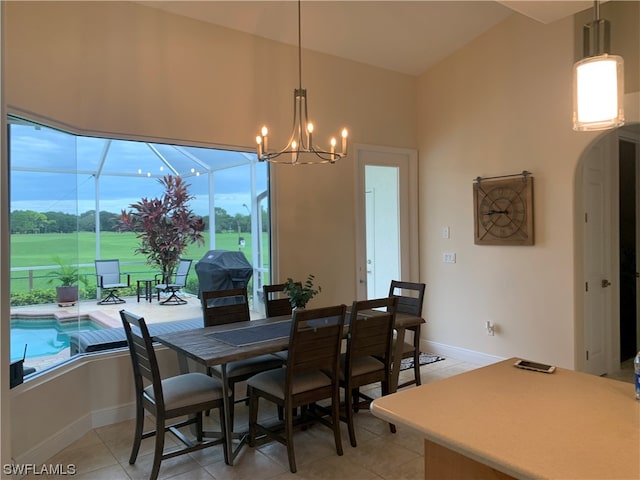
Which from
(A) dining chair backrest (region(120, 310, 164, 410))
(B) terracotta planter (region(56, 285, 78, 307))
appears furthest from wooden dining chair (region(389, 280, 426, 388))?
(B) terracotta planter (region(56, 285, 78, 307))

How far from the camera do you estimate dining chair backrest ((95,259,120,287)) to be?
378 centimetres

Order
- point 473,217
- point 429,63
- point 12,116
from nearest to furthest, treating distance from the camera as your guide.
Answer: point 12,116
point 473,217
point 429,63

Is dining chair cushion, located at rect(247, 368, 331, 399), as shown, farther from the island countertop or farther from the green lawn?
the green lawn

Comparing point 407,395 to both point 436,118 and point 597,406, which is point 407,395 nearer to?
point 597,406

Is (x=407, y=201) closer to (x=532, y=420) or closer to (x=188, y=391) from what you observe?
(x=188, y=391)

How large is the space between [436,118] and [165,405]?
4157 millimetres

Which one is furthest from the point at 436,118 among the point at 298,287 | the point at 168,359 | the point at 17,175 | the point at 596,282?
the point at 17,175

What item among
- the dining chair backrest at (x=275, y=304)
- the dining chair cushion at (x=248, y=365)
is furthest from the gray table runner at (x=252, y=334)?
the dining chair backrest at (x=275, y=304)

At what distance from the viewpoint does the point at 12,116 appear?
9.48 feet

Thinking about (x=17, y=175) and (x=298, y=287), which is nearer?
(x=17, y=175)

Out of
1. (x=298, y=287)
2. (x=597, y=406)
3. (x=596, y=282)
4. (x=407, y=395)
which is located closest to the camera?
(x=597, y=406)

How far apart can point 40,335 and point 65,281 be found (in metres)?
0.43

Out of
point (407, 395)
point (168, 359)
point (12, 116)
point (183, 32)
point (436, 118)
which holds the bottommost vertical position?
point (168, 359)

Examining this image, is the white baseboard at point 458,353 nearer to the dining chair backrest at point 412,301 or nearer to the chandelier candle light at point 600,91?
the dining chair backrest at point 412,301
